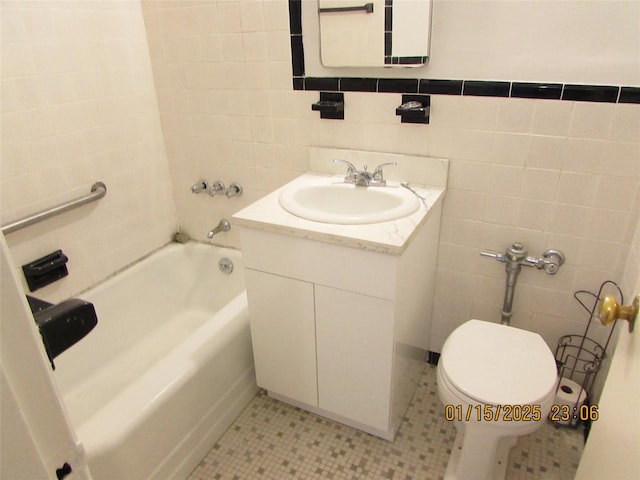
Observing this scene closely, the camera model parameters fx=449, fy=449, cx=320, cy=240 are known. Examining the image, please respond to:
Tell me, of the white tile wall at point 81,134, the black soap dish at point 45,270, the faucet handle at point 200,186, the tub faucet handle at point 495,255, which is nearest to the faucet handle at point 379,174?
the tub faucet handle at point 495,255

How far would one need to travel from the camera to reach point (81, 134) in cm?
181

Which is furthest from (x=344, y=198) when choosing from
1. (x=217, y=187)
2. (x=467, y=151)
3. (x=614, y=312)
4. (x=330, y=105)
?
(x=614, y=312)

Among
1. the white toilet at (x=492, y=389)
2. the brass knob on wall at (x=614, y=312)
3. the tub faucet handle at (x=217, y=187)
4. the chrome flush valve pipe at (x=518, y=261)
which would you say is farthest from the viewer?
the tub faucet handle at (x=217, y=187)

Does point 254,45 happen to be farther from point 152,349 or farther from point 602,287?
point 602,287

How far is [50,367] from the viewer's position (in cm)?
43

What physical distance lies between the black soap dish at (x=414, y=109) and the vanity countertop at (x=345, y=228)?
28 centimetres

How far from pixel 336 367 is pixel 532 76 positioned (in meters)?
1.15

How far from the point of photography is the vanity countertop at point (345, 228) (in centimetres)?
128

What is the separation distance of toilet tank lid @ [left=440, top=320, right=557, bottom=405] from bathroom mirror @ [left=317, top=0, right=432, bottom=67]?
94cm

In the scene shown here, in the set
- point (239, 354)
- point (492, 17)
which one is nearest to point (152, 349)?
point (239, 354)

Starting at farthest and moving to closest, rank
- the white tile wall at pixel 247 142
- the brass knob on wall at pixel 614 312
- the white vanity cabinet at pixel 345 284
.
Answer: the white tile wall at pixel 247 142 < the white vanity cabinet at pixel 345 284 < the brass knob on wall at pixel 614 312

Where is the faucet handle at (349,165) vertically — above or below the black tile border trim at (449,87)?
below

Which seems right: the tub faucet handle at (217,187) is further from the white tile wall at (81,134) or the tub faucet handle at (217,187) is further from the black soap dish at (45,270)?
the black soap dish at (45,270)

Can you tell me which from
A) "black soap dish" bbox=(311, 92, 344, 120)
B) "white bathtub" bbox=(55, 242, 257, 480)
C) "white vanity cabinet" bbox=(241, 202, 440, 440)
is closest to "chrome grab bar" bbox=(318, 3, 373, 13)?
"black soap dish" bbox=(311, 92, 344, 120)
